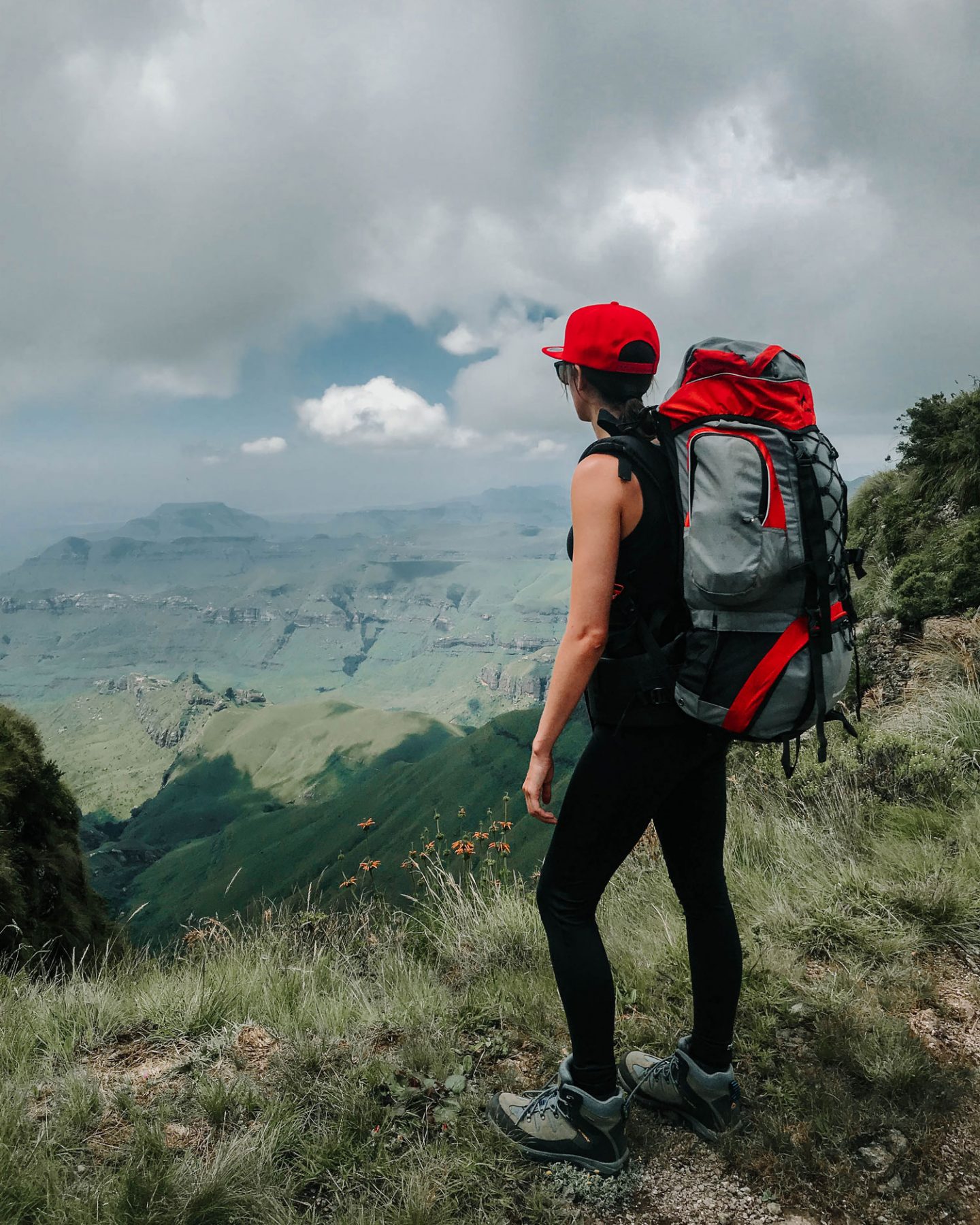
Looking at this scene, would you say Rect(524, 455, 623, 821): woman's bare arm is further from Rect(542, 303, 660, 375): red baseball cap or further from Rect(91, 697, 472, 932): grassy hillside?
Rect(91, 697, 472, 932): grassy hillside

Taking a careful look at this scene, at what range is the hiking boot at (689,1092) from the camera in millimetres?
2088

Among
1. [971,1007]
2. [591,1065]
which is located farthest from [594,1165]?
[971,1007]

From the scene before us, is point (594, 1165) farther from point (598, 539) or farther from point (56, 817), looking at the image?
point (56, 817)

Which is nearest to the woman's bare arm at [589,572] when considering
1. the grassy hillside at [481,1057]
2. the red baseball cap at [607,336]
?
the red baseball cap at [607,336]

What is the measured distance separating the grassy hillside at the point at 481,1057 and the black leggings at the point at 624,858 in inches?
13.6

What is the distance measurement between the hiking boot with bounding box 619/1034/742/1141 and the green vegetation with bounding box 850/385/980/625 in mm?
6423

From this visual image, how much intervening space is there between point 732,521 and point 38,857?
586cm

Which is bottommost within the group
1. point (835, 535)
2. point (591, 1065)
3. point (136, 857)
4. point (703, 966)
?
point (136, 857)

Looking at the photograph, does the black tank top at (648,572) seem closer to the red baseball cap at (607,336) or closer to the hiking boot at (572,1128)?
the red baseball cap at (607,336)

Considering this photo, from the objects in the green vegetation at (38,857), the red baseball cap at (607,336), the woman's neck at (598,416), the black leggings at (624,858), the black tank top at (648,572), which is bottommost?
the green vegetation at (38,857)

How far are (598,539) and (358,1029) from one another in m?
2.12

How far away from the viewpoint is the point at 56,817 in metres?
5.74

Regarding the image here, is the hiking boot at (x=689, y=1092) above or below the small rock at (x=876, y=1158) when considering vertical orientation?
above

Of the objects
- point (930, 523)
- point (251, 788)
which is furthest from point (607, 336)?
point (251, 788)
